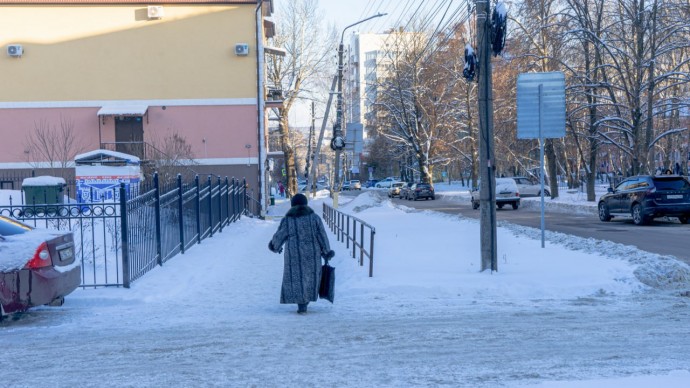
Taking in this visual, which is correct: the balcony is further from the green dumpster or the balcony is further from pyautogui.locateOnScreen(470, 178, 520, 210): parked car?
the green dumpster

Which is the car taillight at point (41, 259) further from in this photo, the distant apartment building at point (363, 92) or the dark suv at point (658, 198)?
the distant apartment building at point (363, 92)

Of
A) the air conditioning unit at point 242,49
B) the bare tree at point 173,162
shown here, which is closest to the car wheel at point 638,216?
the bare tree at point 173,162

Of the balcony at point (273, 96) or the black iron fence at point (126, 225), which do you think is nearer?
the black iron fence at point (126, 225)

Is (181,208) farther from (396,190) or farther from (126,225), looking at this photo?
(396,190)

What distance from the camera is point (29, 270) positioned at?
8.65 meters

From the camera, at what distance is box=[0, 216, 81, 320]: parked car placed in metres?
8.60

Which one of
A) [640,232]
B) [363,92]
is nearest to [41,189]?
[640,232]

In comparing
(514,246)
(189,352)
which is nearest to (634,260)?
(514,246)

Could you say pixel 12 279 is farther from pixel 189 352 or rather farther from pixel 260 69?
pixel 260 69

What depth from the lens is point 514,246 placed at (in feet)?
51.3

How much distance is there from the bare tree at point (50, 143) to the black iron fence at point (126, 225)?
19.9m

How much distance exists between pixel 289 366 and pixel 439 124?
5296 centimetres

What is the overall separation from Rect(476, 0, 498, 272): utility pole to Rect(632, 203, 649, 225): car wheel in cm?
1369

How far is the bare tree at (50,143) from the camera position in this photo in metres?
36.3
